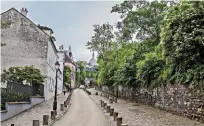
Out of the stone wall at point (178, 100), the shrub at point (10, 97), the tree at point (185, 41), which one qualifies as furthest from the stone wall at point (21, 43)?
the tree at point (185, 41)

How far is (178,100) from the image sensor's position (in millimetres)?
19172

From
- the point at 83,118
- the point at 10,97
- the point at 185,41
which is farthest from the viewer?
the point at 10,97

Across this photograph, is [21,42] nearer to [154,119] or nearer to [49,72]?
[49,72]

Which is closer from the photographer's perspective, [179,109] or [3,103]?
[3,103]

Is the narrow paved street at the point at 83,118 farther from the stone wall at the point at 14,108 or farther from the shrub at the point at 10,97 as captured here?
the shrub at the point at 10,97

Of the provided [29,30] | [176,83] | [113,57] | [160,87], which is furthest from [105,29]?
[176,83]

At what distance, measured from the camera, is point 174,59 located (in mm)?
18703

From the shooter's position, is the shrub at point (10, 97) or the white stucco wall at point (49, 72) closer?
the shrub at point (10, 97)

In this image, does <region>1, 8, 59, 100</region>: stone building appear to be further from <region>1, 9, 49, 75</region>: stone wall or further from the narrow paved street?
the narrow paved street

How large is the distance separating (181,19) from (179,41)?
1.43 metres

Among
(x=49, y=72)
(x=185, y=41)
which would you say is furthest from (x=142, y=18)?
(x=185, y=41)

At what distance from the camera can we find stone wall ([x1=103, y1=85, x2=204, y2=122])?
15.9 metres

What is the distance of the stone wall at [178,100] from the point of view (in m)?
15.9

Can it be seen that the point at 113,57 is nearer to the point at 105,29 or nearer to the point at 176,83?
the point at 105,29
